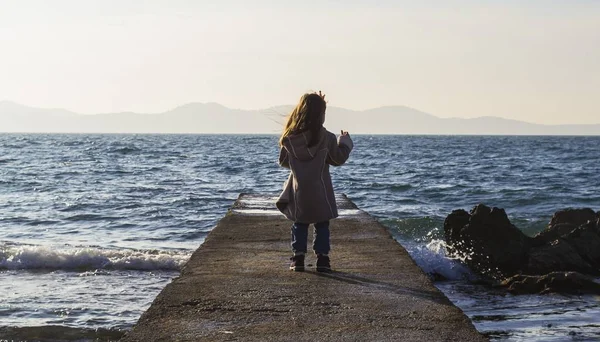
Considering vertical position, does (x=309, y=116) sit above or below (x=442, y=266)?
above

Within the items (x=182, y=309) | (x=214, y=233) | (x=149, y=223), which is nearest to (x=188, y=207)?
(x=149, y=223)

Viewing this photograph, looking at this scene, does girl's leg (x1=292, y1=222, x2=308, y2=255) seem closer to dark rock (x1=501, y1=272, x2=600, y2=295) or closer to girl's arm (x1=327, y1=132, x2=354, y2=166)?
girl's arm (x1=327, y1=132, x2=354, y2=166)

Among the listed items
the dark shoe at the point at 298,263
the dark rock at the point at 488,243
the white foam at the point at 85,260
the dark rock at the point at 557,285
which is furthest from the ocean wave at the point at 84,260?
the dark shoe at the point at 298,263

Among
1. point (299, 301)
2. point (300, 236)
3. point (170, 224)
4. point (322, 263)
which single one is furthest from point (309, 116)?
point (170, 224)

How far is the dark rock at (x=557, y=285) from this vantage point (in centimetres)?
895

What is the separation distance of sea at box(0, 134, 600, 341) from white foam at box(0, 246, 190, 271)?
18 mm

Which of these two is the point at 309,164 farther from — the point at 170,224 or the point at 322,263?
the point at 170,224

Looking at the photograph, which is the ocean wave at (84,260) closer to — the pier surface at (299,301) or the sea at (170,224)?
the sea at (170,224)

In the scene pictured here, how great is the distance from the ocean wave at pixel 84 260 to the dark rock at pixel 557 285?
4.49 m

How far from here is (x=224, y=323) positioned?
4895 millimetres

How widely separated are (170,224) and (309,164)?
10511 millimetres

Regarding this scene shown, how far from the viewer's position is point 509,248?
1062 centimetres

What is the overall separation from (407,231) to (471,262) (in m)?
5.67

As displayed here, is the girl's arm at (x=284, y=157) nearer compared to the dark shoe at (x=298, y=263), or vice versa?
the girl's arm at (x=284, y=157)
